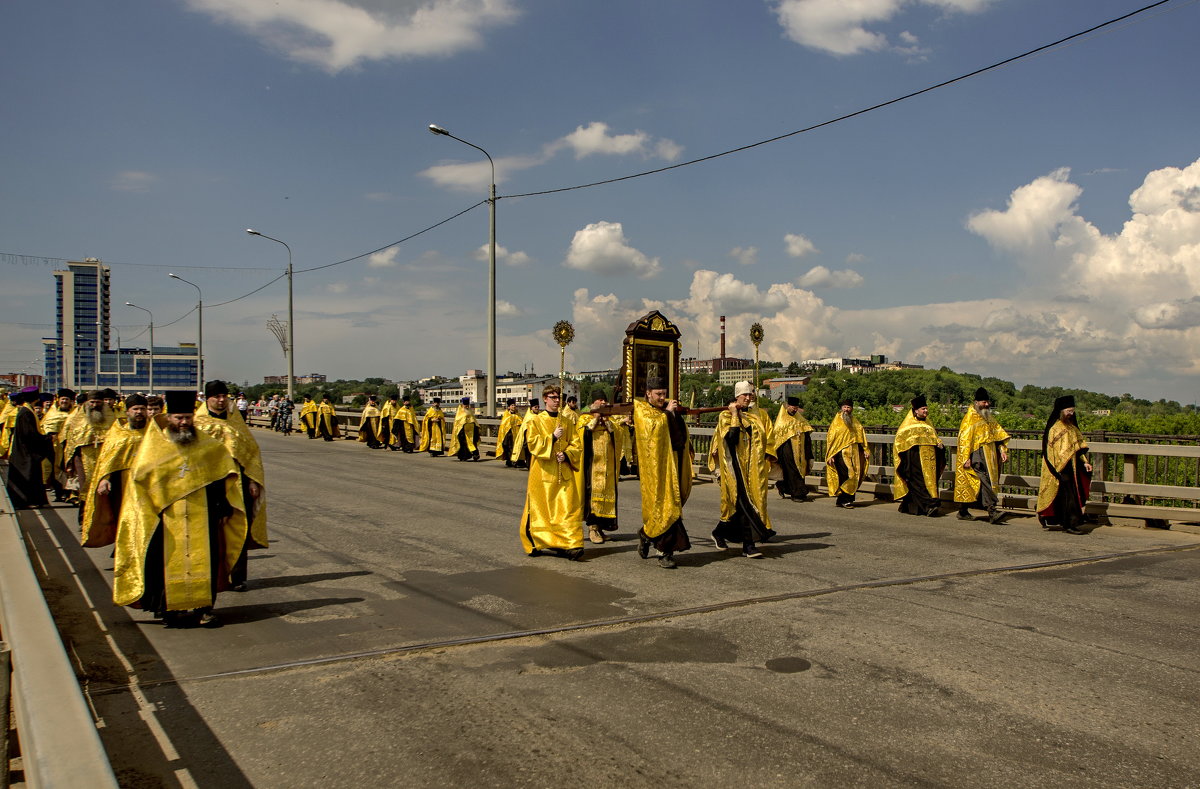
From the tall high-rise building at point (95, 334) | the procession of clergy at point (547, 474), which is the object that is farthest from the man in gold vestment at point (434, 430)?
the tall high-rise building at point (95, 334)

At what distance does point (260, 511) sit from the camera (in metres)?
7.42

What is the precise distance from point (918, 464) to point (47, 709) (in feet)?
37.6

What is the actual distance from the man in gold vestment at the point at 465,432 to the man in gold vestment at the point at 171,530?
17399mm

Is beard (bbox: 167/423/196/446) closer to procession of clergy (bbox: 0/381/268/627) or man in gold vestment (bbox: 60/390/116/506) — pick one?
procession of clergy (bbox: 0/381/268/627)

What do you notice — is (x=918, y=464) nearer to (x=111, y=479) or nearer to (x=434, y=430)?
(x=111, y=479)

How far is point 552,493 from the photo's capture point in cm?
881

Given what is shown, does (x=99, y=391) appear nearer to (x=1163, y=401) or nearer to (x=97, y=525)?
(x=97, y=525)

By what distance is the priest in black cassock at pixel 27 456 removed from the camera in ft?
40.0

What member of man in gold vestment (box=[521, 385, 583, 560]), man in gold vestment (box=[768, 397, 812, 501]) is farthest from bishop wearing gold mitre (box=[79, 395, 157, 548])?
man in gold vestment (box=[768, 397, 812, 501])

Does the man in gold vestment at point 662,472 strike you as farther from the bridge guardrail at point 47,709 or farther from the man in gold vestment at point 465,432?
the man in gold vestment at point 465,432

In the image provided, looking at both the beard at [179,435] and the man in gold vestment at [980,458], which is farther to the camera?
→ the man in gold vestment at [980,458]

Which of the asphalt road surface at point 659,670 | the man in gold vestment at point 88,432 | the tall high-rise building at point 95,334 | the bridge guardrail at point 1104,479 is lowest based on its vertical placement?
the asphalt road surface at point 659,670

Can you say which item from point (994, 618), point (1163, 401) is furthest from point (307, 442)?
point (1163, 401)

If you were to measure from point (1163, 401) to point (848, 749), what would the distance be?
38.4 meters
